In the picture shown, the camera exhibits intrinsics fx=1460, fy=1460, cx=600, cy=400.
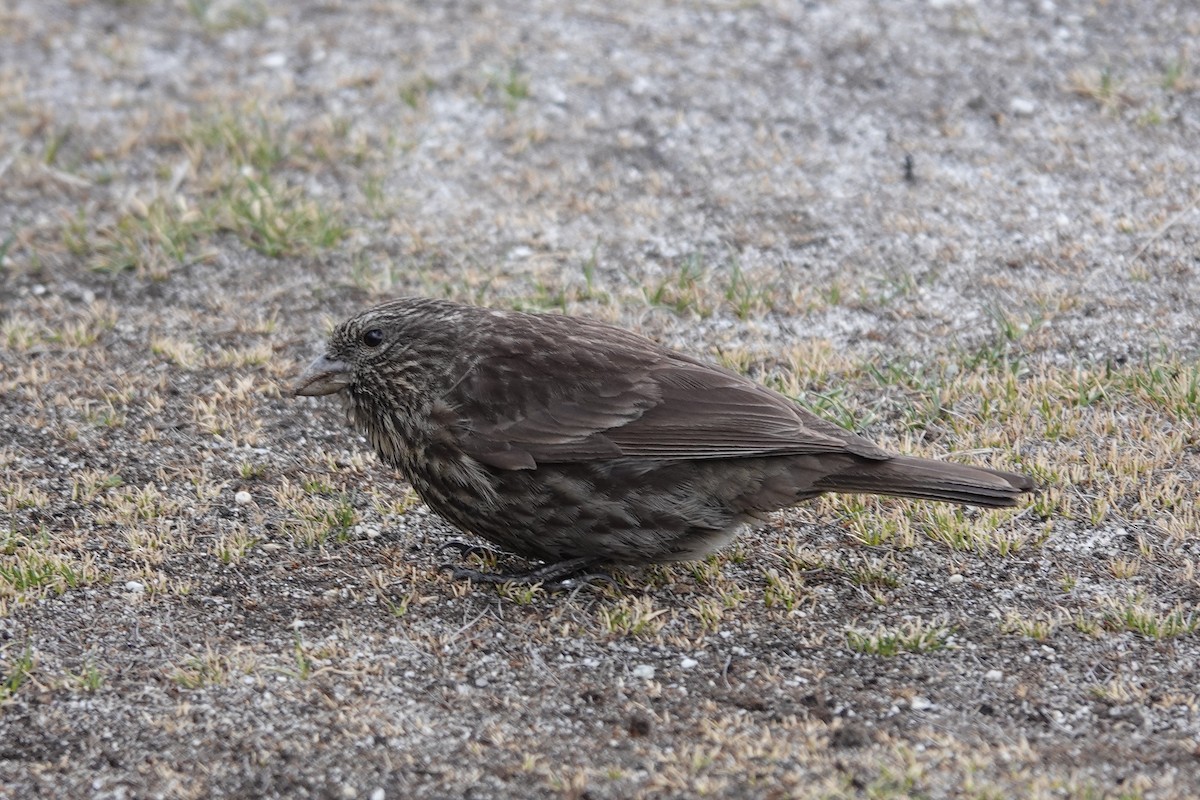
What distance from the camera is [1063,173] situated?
7898 mm

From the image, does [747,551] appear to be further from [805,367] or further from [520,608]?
Answer: [805,367]

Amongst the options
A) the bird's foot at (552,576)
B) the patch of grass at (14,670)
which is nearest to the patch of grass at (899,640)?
the bird's foot at (552,576)

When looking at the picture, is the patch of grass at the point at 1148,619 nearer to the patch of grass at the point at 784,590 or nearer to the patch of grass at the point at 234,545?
the patch of grass at the point at 784,590

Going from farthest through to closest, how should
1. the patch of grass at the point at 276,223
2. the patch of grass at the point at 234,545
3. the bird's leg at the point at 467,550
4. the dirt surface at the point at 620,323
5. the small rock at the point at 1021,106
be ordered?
the small rock at the point at 1021,106 < the patch of grass at the point at 276,223 < the bird's leg at the point at 467,550 < the patch of grass at the point at 234,545 < the dirt surface at the point at 620,323

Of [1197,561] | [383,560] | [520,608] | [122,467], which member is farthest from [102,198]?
[1197,561]

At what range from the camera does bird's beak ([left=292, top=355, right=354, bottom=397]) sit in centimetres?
555

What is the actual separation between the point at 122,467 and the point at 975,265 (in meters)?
4.13

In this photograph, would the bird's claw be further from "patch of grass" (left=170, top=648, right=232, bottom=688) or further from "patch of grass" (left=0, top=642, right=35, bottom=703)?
"patch of grass" (left=0, top=642, right=35, bottom=703)

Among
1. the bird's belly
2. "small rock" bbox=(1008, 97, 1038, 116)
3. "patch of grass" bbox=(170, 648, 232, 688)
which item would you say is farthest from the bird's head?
"small rock" bbox=(1008, 97, 1038, 116)

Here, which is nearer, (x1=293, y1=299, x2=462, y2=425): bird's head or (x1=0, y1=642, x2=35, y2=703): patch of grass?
(x1=0, y1=642, x2=35, y2=703): patch of grass

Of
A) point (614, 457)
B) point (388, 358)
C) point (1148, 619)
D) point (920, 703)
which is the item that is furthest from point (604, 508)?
point (1148, 619)

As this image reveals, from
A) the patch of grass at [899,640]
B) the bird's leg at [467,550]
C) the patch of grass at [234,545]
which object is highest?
the patch of grass at [899,640]

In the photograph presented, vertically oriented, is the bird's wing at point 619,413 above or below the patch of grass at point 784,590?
above

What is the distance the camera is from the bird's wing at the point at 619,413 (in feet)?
16.2
